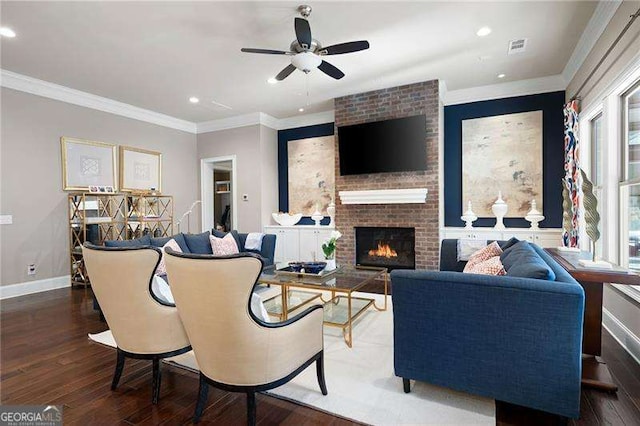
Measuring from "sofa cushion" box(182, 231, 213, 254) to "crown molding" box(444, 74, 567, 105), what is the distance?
437cm

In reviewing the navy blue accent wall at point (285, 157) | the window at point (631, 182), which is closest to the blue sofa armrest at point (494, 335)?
the window at point (631, 182)

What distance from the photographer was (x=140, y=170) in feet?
19.8

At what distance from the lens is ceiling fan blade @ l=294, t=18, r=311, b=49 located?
272cm

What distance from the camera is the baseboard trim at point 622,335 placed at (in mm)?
2503

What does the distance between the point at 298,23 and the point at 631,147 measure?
3.12m

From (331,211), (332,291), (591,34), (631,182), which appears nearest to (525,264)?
(332,291)

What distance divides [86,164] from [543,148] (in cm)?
707

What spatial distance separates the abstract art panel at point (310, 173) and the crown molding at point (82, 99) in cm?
247

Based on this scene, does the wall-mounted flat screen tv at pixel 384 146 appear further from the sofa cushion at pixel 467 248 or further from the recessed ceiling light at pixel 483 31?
the sofa cushion at pixel 467 248

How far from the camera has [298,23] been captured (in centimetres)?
272

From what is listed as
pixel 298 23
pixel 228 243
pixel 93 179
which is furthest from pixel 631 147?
pixel 93 179

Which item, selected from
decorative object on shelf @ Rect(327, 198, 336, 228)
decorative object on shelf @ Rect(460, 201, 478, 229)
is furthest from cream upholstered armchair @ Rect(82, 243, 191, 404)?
decorative object on shelf @ Rect(460, 201, 478, 229)

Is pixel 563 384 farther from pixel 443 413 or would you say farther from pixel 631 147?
pixel 631 147

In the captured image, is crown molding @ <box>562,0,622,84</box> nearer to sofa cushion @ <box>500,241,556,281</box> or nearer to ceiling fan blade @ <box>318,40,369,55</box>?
ceiling fan blade @ <box>318,40,369,55</box>
